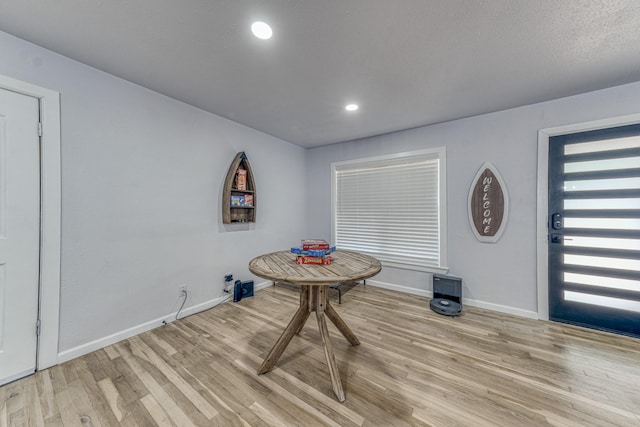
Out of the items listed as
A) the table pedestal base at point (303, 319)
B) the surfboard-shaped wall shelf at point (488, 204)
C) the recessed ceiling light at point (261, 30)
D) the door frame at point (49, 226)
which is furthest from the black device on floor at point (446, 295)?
the door frame at point (49, 226)

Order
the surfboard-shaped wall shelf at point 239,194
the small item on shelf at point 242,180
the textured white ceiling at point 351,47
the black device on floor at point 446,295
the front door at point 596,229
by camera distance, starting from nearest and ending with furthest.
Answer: the textured white ceiling at point 351,47 → the front door at point 596,229 → the black device on floor at point 446,295 → the surfboard-shaped wall shelf at point 239,194 → the small item on shelf at point 242,180

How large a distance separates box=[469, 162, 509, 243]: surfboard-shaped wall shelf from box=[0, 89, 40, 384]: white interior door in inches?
166

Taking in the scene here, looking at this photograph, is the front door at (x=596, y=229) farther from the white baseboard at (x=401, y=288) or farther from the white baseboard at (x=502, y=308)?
the white baseboard at (x=401, y=288)

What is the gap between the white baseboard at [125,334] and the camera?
1.80 meters

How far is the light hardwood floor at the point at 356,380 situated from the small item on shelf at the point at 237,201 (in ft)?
4.66

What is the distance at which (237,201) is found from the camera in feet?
9.80

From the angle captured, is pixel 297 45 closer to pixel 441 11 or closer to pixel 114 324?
pixel 441 11

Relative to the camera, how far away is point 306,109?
8.65 ft

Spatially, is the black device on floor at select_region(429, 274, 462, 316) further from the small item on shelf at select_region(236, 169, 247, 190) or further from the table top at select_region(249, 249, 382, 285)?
the small item on shelf at select_region(236, 169, 247, 190)

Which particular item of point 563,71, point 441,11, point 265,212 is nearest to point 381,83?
point 441,11

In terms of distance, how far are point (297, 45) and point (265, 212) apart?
2374mm

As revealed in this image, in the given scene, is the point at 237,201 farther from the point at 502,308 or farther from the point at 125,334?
the point at 502,308

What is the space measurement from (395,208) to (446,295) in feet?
4.45

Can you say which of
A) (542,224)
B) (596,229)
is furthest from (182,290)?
(596,229)
